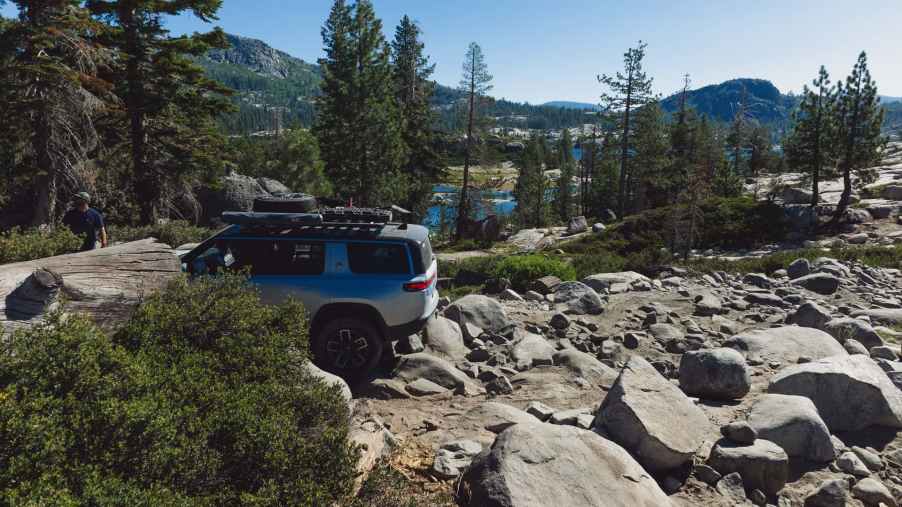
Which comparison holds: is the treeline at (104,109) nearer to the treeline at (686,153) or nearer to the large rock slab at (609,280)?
the large rock slab at (609,280)

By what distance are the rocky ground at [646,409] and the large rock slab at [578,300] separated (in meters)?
0.69

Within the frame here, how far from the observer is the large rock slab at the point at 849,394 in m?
6.16

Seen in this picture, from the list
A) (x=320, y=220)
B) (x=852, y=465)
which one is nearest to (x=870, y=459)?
(x=852, y=465)

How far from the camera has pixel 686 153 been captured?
54281 millimetres

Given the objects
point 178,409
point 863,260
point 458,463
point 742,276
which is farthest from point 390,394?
point 863,260

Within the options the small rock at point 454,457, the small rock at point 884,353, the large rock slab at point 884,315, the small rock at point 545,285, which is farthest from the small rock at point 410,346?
the large rock slab at point 884,315

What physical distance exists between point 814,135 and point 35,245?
39.9m

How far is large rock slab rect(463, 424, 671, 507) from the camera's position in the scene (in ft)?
13.3

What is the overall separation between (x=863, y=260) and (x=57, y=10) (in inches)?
1107

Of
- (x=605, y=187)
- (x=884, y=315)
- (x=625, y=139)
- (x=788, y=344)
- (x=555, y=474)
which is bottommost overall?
(x=884, y=315)

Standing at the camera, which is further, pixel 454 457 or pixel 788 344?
pixel 788 344

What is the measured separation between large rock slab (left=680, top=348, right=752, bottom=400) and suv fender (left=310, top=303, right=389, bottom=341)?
4237 millimetres

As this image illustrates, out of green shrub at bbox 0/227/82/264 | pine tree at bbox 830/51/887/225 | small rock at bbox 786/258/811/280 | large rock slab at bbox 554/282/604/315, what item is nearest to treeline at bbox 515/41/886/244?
pine tree at bbox 830/51/887/225

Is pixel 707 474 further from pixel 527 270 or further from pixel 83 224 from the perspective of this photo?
pixel 527 270
